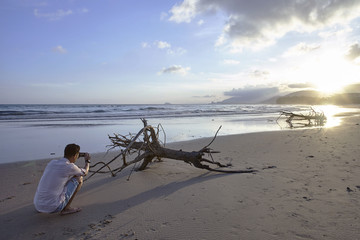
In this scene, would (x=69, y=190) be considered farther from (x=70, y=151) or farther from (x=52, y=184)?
(x=70, y=151)

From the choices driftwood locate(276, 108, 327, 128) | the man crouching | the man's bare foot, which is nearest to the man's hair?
the man crouching

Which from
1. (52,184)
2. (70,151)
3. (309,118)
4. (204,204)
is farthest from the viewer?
(309,118)

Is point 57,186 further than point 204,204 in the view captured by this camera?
No

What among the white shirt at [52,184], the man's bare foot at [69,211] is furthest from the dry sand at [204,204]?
the white shirt at [52,184]

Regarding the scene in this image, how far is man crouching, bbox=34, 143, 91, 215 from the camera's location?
3.03 meters

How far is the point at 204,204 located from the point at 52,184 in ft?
7.00

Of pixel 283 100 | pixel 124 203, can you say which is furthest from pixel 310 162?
pixel 283 100

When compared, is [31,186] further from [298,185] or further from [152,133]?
[298,185]

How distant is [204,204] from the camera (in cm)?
335

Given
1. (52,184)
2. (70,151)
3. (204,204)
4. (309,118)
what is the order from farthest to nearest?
(309,118), (204,204), (70,151), (52,184)

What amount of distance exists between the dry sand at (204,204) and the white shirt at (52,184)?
206 millimetres

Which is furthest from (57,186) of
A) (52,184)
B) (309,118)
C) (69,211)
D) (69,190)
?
(309,118)

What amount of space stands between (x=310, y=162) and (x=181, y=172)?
3.00m

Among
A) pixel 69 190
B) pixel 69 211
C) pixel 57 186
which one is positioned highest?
Answer: pixel 57 186
